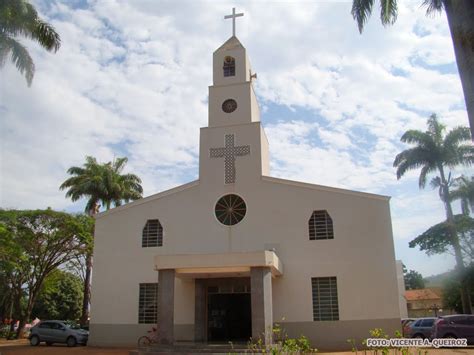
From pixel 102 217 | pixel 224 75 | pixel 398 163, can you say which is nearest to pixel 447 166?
pixel 398 163

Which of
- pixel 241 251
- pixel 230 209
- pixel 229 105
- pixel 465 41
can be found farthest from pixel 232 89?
pixel 465 41

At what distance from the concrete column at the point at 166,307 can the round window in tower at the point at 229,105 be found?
9210 mm

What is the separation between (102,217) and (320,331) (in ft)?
36.3

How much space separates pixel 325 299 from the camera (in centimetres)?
1941

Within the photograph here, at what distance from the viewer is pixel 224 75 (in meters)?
24.0

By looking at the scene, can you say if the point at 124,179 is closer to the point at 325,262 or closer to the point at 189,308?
the point at 189,308

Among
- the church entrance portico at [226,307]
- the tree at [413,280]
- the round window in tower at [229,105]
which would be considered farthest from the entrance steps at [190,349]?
the tree at [413,280]

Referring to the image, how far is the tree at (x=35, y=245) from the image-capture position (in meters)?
27.3

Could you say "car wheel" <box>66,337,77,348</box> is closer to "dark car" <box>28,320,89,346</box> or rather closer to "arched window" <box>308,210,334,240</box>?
"dark car" <box>28,320,89,346</box>

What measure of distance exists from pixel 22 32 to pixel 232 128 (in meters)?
9.61

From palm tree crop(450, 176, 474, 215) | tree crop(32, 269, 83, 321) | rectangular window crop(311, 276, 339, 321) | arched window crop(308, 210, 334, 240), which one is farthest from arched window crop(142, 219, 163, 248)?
tree crop(32, 269, 83, 321)

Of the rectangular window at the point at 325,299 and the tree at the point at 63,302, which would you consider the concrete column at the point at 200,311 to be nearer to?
the rectangular window at the point at 325,299

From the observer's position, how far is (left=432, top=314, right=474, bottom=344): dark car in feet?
61.6

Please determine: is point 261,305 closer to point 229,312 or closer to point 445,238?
point 229,312
